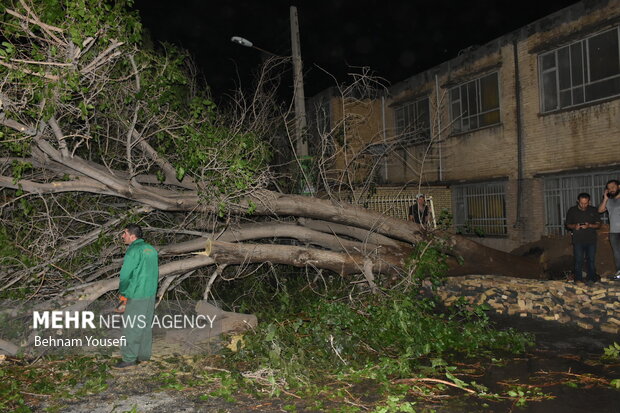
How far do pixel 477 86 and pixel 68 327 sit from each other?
40.2 feet

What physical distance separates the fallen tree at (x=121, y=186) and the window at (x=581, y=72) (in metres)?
5.50

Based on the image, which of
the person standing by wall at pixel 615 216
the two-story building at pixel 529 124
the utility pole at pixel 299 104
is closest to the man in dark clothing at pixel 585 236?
the person standing by wall at pixel 615 216

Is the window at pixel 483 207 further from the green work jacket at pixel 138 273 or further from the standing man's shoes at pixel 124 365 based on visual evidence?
the standing man's shoes at pixel 124 365

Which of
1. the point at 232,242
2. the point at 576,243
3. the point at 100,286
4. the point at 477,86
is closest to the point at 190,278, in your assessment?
the point at 232,242

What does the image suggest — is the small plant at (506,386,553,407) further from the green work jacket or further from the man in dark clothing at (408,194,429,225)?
the man in dark clothing at (408,194,429,225)

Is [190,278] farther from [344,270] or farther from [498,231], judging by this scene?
[498,231]

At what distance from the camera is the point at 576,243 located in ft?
26.5

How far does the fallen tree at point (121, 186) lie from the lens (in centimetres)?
548

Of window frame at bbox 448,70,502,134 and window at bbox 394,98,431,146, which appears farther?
window at bbox 394,98,431,146

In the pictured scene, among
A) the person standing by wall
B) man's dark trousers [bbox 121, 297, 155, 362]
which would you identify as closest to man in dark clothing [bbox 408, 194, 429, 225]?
the person standing by wall

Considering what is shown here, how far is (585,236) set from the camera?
314 inches

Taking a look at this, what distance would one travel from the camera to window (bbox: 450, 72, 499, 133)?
1386 centimetres

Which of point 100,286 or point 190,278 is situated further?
point 190,278

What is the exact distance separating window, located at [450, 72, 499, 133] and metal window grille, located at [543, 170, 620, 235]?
8.26 ft
